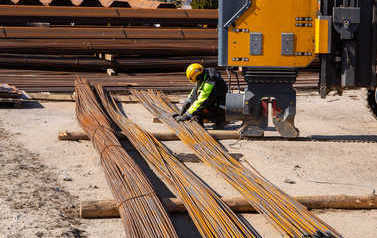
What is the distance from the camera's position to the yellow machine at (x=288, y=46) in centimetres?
904

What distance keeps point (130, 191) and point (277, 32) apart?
4126mm

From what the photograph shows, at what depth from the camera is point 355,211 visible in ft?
20.8

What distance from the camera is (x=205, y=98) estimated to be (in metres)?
9.97

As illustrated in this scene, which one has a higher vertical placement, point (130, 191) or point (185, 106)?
point (185, 106)

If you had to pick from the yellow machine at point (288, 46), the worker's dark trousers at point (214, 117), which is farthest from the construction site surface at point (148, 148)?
the yellow machine at point (288, 46)

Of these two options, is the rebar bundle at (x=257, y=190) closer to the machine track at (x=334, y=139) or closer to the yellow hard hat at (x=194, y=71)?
the yellow hard hat at (x=194, y=71)

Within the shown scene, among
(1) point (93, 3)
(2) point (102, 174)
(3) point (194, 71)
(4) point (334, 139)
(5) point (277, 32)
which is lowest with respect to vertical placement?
(4) point (334, 139)

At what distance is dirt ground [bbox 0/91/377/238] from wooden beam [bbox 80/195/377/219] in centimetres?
8

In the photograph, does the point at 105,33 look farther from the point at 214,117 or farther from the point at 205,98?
the point at 205,98

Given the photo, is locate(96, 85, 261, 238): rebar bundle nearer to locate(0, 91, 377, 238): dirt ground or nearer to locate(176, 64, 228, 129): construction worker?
locate(0, 91, 377, 238): dirt ground

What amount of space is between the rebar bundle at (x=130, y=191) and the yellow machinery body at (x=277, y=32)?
2.53 meters

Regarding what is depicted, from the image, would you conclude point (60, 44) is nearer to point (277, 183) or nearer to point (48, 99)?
point (48, 99)

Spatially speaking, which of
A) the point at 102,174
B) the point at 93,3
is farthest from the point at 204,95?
the point at 93,3

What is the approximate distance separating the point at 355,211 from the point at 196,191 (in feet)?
5.76
